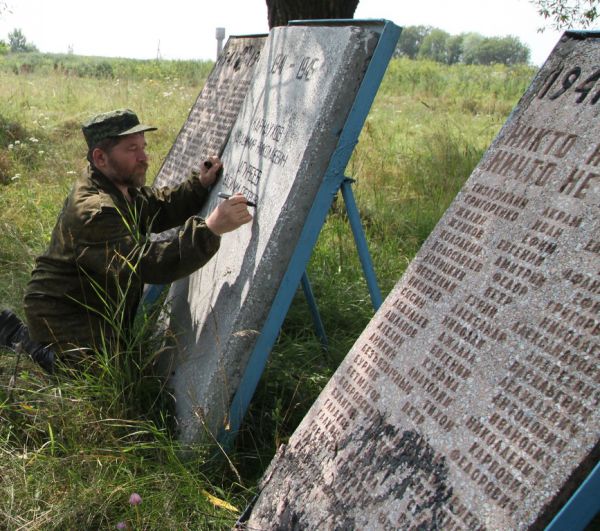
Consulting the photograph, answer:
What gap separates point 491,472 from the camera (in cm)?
173

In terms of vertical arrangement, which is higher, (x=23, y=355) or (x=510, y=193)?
(x=510, y=193)

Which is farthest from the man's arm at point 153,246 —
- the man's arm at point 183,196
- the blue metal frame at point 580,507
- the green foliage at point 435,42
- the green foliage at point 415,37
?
the green foliage at point 415,37

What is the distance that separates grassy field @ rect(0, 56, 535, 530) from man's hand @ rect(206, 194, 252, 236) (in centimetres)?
62

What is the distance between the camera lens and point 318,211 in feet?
9.76

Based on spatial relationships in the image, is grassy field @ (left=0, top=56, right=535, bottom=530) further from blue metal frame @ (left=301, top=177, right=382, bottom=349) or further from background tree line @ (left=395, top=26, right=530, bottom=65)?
background tree line @ (left=395, top=26, right=530, bottom=65)

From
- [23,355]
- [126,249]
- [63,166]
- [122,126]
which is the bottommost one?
[63,166]

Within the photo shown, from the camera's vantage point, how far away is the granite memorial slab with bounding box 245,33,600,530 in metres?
1.68

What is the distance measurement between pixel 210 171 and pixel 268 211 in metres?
1.00

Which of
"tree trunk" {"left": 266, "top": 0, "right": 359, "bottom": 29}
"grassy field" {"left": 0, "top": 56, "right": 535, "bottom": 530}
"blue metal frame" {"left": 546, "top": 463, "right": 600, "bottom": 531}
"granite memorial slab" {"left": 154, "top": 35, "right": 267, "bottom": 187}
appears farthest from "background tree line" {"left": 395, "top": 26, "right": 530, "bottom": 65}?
"blue metal frame" {"left": 546, "top": 463, "right": 600, "bottom": 531}

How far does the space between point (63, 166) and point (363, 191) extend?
10.9ft

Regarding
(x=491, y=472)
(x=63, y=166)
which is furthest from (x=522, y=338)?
(x=63, y=166)

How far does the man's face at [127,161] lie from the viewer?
3.63 meters

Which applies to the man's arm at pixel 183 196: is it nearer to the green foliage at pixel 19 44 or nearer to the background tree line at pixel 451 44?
the green foliage at pixel 19 44

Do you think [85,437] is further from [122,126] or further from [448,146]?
[448,146]
